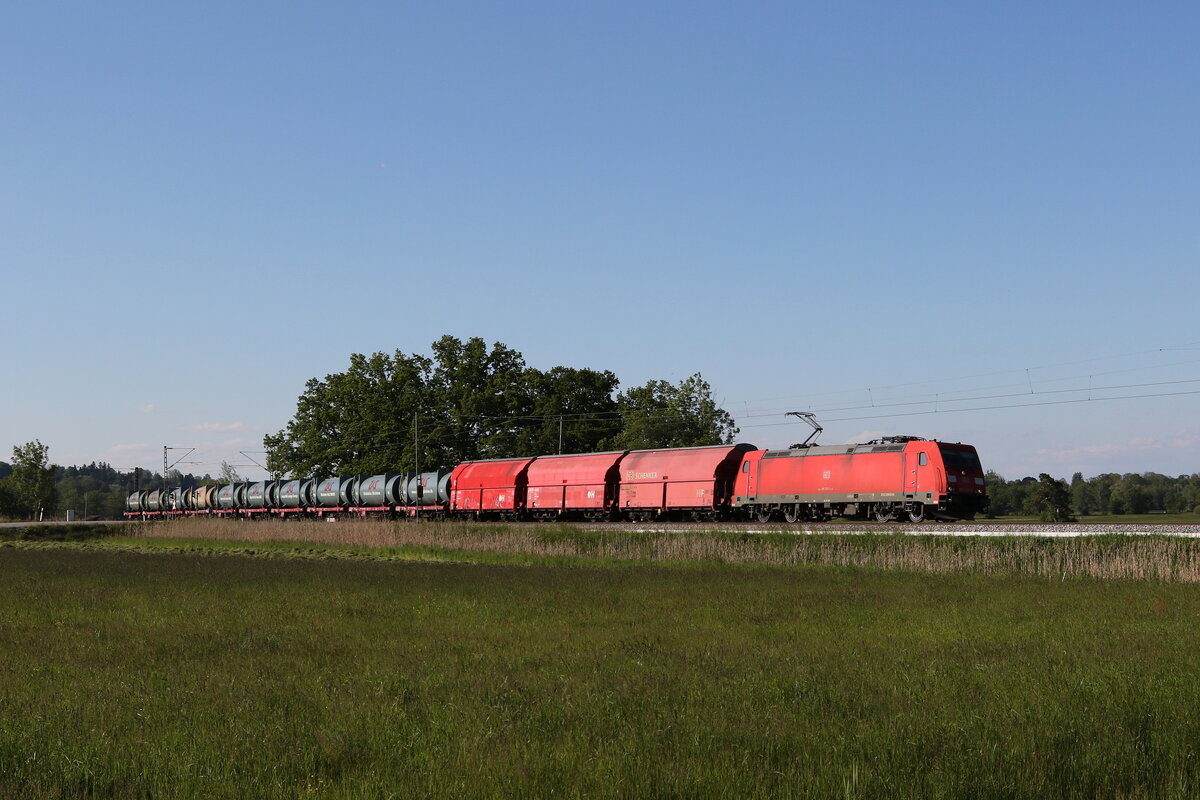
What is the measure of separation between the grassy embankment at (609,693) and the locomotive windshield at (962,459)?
62.7 ft

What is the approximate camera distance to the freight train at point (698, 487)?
159 feet

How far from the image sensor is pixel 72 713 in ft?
42.3

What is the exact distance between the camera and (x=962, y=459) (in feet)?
159

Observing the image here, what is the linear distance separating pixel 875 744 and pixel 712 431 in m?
107

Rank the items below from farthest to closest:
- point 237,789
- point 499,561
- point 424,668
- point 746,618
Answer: point 499,561 → point 746,618 → point 424,668 → point 237,789

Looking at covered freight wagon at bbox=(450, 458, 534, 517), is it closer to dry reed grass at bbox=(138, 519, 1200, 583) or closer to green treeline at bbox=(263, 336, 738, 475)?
dry reed grass at bbox=(138, 519, 1200, 583)

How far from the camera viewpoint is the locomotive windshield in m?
47.5

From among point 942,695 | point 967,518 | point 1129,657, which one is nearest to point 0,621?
point 942,695

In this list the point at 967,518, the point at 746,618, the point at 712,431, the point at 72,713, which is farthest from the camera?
the point at 712,431

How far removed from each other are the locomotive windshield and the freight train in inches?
2.1

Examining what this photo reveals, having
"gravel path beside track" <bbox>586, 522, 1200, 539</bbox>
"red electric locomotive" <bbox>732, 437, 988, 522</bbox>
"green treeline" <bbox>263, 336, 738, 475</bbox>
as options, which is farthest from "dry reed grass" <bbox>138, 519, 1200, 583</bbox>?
"green treeline" <bbox>263, 336, 738, 475</bbox>

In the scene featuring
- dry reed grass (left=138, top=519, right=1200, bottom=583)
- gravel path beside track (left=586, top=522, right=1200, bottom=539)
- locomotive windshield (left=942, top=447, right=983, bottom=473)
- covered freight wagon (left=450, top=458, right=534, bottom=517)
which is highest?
locomotive windshield (left=942, top=447, right=983, bottom=473)

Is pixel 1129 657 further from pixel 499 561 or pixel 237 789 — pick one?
pixel 499 561

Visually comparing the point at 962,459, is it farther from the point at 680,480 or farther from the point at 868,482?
the point at 680,480
